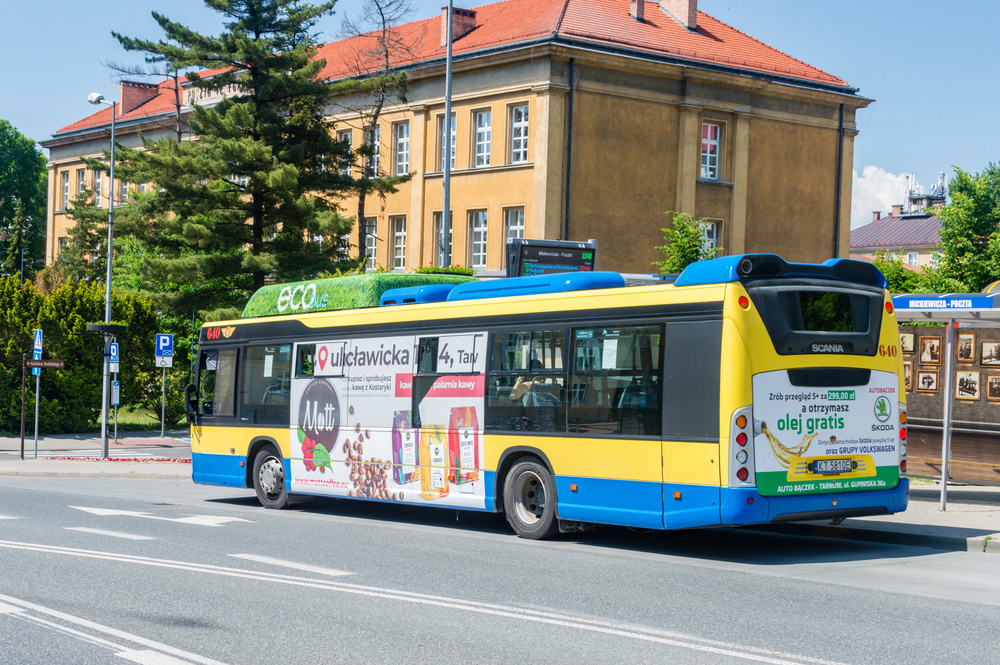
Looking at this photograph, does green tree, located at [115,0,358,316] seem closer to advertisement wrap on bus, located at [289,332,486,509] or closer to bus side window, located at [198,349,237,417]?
bus side window, located at [198,349,237,417]

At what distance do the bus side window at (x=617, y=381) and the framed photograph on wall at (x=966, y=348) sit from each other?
643 cm

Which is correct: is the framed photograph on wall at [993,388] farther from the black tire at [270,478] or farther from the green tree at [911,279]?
the green tree at [911,279]

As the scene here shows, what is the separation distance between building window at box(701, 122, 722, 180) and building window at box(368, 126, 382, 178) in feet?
39.1

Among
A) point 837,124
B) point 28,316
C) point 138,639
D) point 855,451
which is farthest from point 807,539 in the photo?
point 837,124

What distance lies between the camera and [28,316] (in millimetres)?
39094

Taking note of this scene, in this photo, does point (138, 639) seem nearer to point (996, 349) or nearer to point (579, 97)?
point (996, 349)

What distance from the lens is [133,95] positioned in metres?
70.0

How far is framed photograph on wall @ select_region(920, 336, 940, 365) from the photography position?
16609 mm

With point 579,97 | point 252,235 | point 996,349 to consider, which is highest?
point 579,97

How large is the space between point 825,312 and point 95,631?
7.27 meters

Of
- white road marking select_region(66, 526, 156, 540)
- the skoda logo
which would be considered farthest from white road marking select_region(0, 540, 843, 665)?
the skoda logo

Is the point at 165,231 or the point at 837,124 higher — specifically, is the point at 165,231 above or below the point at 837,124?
below

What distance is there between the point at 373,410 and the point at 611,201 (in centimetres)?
2726

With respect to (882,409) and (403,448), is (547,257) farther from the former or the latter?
(882,409)
